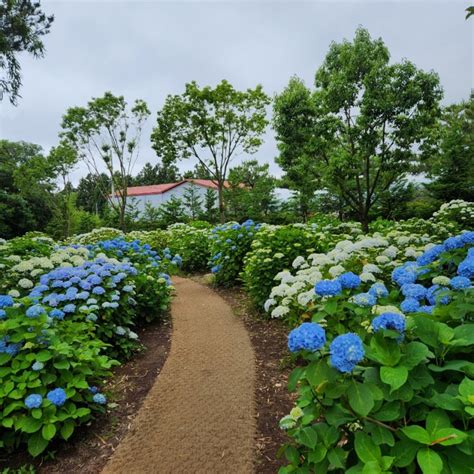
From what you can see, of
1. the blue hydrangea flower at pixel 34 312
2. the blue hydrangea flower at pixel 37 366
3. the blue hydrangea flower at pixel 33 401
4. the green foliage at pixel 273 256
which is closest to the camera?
the blue hydrangea flower at pixel 33 401

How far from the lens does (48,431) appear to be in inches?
84.3

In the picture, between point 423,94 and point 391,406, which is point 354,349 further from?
point 423,94

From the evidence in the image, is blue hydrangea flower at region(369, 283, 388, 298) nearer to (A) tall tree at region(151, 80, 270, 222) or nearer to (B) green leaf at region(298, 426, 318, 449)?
(B) green leaf at region(298, 426, 318, 449)

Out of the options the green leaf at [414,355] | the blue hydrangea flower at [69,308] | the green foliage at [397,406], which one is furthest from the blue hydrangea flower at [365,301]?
the blue hydrangea flower at [69,308]

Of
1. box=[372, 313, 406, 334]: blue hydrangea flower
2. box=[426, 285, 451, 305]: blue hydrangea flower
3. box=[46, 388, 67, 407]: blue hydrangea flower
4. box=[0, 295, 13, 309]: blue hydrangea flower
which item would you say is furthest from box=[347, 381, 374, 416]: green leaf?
box=[0, 295, 13, 309]: blue hydrangea flower

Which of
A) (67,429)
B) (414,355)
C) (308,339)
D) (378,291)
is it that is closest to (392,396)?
(414,355)

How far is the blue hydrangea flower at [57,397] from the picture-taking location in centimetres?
219

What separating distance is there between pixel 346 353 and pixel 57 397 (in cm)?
201

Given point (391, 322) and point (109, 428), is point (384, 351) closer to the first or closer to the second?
point (391, 322)

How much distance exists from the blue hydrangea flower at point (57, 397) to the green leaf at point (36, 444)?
22 centimetres

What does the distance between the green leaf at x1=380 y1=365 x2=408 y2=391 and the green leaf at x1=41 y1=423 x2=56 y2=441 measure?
2.09 metres

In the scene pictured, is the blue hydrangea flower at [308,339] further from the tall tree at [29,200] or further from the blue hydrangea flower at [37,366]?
the tall tree at [29,200]

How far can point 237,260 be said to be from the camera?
7.01 metres

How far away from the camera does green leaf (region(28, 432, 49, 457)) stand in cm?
212
